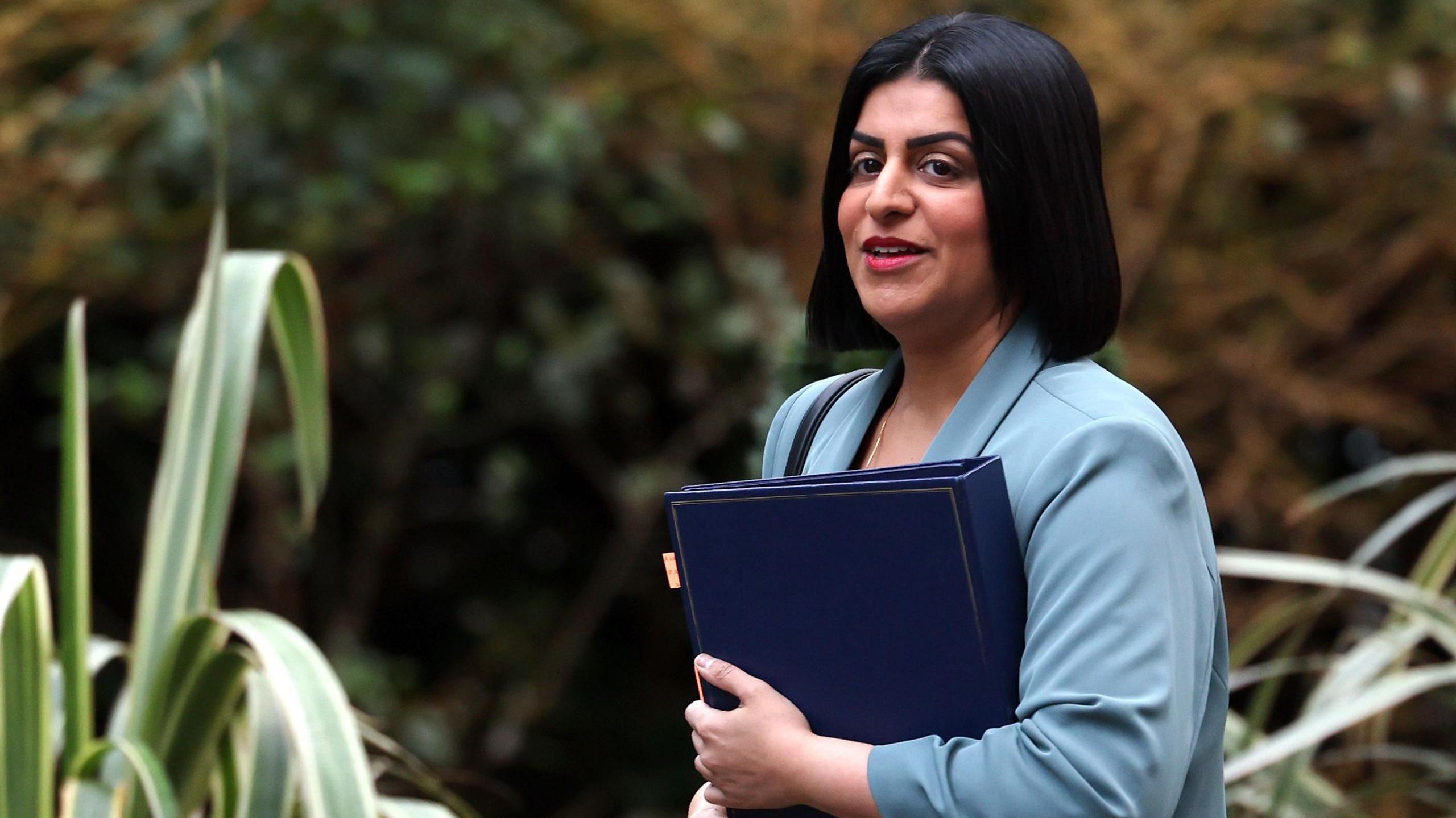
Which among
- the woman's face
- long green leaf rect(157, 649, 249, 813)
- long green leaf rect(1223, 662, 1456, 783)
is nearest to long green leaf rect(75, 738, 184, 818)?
long green leaf rect(157, 649, 249, 813)

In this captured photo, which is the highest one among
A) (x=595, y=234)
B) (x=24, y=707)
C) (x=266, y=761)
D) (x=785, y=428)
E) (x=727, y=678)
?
(x=595, y=234)

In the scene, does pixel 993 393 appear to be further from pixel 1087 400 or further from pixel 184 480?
pixel 184 480

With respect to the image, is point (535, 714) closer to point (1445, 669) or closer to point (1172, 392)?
point (1172, 392)

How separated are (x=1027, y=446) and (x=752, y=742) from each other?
0.26 meters

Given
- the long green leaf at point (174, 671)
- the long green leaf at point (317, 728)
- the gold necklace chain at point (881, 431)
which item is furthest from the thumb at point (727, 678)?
the long green leaf at point (174, 671)

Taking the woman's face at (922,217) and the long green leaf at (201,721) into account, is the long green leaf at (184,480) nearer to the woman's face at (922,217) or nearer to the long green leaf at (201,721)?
the long green leaf at (201,721)

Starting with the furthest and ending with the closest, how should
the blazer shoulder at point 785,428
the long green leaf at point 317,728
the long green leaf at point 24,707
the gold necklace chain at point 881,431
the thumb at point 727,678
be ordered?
the long green leaf at point 24,707 < the long green leaf at point 317,728 < the blazer shoulder at point 785,428 < the gold necklace chain at point 881,431 < the thumb at point 727,678

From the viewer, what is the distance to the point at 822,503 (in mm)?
995

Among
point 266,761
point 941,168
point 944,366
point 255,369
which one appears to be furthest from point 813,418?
point 255,369

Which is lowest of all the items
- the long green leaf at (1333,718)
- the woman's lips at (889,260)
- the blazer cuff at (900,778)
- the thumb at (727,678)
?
the long green leaf at (1333,718)

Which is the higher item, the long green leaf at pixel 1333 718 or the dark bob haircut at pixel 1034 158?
the dark bob haircut at pixel 1034 158

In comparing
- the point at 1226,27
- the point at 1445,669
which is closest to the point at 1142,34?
the point at 1226,27

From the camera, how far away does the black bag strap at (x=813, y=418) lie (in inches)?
51.2

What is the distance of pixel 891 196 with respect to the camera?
1071mm
